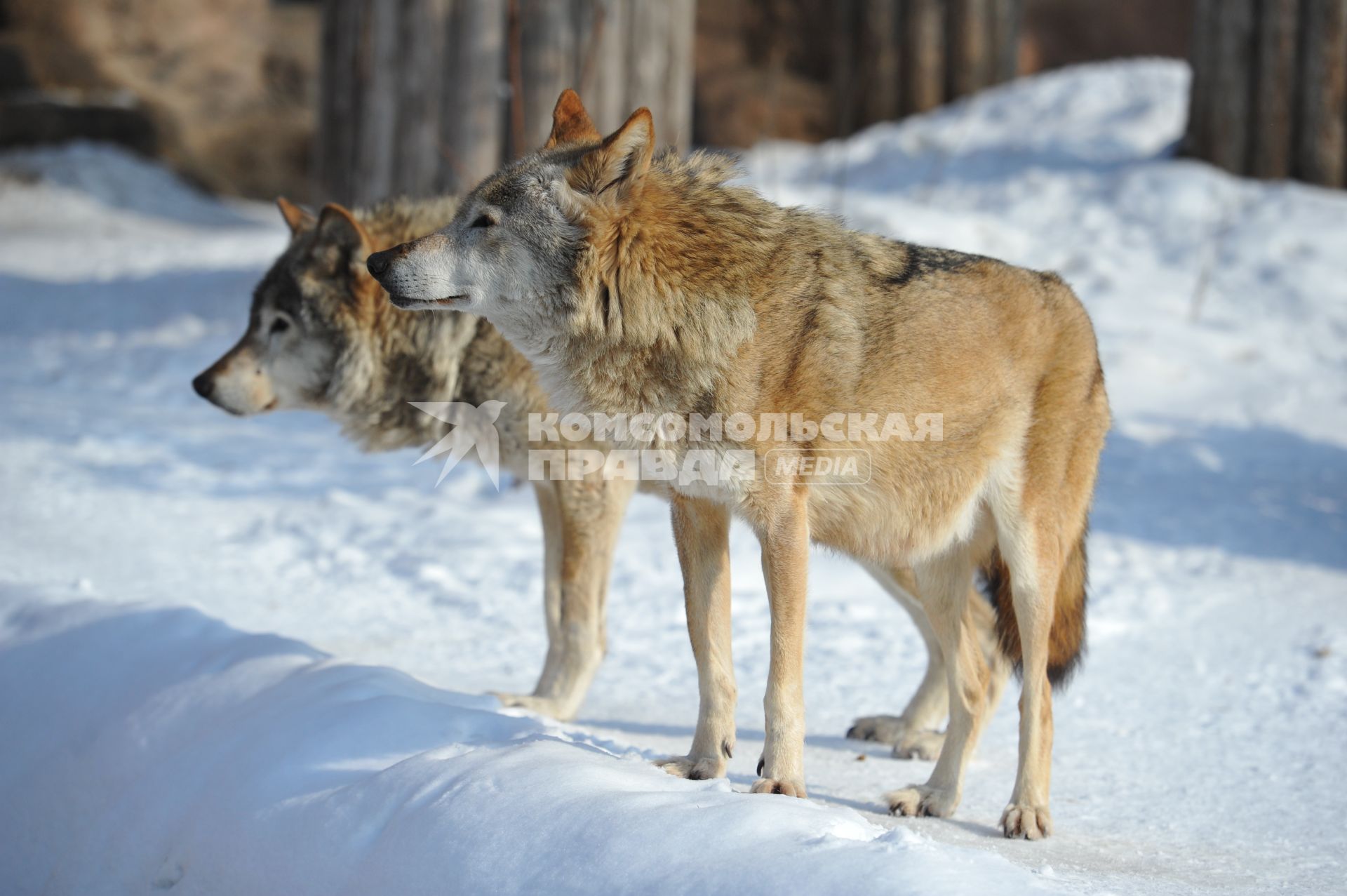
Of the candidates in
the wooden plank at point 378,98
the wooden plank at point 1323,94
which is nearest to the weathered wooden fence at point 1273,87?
the wooden plank at point 1323,94

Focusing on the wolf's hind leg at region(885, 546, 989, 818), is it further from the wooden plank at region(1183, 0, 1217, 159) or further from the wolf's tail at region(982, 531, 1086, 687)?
the wooden plank at region(1183, 0, 1217, 159)

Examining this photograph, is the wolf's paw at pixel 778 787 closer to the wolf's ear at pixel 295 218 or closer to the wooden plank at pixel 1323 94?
the wolf's ear at pixel 295 218

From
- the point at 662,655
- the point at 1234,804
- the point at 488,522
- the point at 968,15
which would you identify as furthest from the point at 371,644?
the point at 968,15

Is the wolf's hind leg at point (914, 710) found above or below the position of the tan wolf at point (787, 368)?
below

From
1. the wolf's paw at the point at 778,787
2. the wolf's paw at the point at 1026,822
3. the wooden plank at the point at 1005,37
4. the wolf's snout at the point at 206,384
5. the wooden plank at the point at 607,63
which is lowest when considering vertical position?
the wolf's paw at the point at 1026,822

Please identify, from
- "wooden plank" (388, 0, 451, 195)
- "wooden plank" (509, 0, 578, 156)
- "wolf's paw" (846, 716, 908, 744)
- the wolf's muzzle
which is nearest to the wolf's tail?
"wolf's paw" (846, 716, 908, 744)

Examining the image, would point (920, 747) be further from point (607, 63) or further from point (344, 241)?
point (607, 63)

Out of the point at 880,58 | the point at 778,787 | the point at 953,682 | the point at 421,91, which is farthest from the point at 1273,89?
the point at 778,787

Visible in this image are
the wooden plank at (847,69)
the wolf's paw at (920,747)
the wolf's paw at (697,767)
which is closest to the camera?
the wolf's paw at (697,767)

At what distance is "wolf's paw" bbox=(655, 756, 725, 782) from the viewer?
3.64m

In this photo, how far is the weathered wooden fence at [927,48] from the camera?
607 inches

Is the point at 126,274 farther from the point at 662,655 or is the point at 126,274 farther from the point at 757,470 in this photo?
the point at 757,470

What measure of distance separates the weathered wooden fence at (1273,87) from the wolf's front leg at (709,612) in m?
9.38

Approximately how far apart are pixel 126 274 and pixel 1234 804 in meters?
11.9
